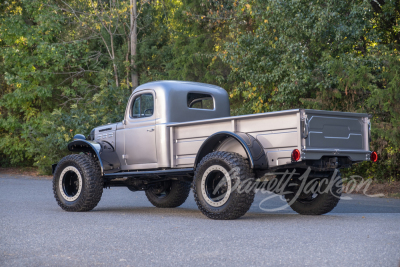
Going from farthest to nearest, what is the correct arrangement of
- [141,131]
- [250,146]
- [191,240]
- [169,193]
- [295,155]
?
1. [169,193]
2. [141,131]
3. [250,146]
4. [295,155]
5. [191,240]

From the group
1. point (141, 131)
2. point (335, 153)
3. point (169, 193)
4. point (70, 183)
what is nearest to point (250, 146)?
point (335, 153)

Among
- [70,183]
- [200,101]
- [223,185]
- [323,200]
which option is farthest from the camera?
[200,101]

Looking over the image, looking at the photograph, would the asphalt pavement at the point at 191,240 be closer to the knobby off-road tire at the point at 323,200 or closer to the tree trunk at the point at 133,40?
the knobby off-road tire at the point at 323,200

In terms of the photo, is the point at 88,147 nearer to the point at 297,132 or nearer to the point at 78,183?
the point at 78,183

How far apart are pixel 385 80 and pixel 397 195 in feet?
10.2

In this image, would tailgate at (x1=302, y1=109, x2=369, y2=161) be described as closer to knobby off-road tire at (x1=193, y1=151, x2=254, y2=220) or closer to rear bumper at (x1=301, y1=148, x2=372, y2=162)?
rear bumper at (x1=301, y1=148, x2=372, y2=162)

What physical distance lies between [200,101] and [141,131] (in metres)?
1.37

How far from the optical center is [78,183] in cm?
952

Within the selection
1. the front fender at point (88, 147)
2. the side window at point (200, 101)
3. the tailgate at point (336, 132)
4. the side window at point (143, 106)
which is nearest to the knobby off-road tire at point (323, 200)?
the tailgate at point (336, 132)

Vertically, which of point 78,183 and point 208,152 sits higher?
point 208,152

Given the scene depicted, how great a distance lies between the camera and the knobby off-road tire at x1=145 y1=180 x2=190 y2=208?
33.9ft

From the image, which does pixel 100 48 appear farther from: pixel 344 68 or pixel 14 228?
pixel 14 228

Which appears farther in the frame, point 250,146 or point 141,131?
point 141,131

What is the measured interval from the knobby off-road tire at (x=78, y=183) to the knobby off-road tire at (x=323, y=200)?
11.5 feet
